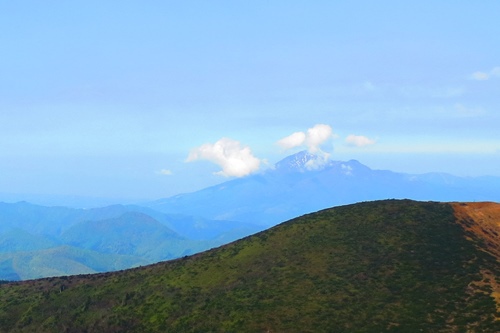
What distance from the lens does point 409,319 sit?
54812mm

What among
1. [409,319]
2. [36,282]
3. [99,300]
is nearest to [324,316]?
[409,319]

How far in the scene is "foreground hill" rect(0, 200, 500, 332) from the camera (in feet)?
188

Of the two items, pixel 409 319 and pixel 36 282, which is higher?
pixel 36 282

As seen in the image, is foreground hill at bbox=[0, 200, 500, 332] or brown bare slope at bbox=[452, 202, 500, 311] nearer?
foreground hill at bbox=[0, 200, 500, 332]

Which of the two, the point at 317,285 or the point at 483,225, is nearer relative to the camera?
the point at 317,285

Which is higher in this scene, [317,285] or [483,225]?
[483,225]

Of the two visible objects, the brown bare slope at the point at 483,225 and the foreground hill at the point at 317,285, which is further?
the brown bare slope at the point at 483,225

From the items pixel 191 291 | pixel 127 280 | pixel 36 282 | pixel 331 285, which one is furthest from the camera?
pixel 36 282

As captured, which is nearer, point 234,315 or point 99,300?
point 234,315

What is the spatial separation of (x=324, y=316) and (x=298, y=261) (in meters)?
16.7

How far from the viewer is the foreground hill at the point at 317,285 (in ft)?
188

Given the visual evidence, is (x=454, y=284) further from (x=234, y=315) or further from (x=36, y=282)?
(x=36, y=282)

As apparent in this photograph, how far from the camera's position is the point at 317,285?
66000mm

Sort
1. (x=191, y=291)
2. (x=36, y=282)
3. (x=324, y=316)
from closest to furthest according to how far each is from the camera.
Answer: (x=324, y=316), (x=191, y=291), (x=36, y=282)
